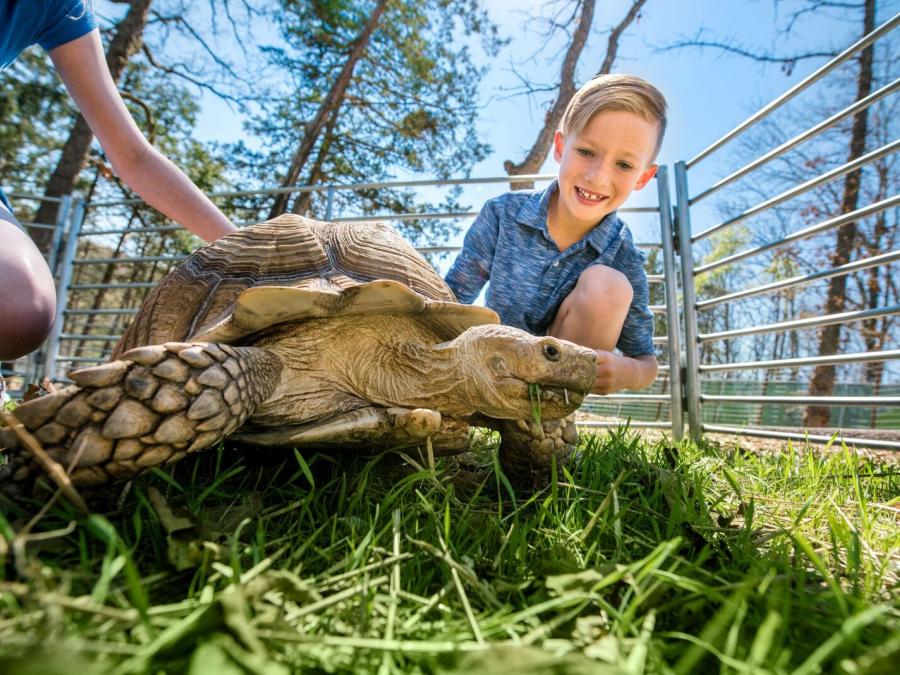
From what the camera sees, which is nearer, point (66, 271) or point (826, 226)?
point (826, 226)

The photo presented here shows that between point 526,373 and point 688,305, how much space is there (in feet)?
11.0

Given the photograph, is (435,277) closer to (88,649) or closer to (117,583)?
(117,583)

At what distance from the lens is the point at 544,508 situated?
1271 millimetres

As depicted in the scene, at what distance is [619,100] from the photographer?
2.58 meters

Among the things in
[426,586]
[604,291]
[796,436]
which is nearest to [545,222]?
[604,291]

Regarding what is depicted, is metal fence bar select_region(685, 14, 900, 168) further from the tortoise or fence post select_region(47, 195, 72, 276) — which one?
fence post select_region(47, 195, 72, 276)

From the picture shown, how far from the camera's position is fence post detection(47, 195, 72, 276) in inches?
269

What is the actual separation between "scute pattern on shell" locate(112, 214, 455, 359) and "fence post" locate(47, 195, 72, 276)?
6497 millimetres

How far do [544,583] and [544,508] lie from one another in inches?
13.9

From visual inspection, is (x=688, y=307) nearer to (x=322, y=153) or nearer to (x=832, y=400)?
(x=832, y=400)

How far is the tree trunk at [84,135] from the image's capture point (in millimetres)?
7473

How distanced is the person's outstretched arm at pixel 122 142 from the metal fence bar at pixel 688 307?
11.7 ft

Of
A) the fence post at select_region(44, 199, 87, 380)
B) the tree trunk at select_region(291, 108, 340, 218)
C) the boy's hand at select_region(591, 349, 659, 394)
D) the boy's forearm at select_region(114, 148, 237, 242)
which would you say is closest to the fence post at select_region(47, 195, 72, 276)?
the fence post at select_region(44, 199, 87, 380)

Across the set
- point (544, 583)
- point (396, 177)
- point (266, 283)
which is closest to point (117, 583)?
point (544, 583)
